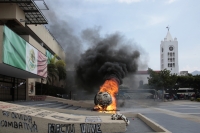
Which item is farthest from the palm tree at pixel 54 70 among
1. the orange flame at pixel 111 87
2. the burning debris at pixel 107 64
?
the orange flame at pixel 111 87

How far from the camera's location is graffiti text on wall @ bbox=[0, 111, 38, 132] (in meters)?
7.62

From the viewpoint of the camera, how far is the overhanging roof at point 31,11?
69.1 ft

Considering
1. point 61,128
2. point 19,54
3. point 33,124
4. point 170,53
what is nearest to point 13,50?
point 19,54

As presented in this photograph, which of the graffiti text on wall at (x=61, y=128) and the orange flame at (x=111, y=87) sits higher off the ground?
the orange flame at (x=111, y=87)

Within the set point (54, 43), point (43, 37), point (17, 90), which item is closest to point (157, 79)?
point (54, 43)

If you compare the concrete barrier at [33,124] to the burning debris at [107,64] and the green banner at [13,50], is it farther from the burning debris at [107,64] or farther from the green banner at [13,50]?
the burning debris at [107,64]

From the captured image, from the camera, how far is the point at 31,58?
2219cm

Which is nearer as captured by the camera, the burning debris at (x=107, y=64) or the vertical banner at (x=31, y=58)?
the vertical banner at (x=31, y=58)

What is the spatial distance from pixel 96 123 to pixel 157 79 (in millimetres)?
44502

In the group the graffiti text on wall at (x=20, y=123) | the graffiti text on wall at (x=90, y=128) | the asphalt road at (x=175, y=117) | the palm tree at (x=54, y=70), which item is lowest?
the asphalt road at (x=175, y=117)

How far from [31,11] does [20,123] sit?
58.4 ft

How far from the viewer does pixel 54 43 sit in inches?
1738

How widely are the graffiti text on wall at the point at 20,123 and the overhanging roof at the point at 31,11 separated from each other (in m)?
15.3

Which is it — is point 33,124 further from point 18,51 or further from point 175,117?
point 18,51
